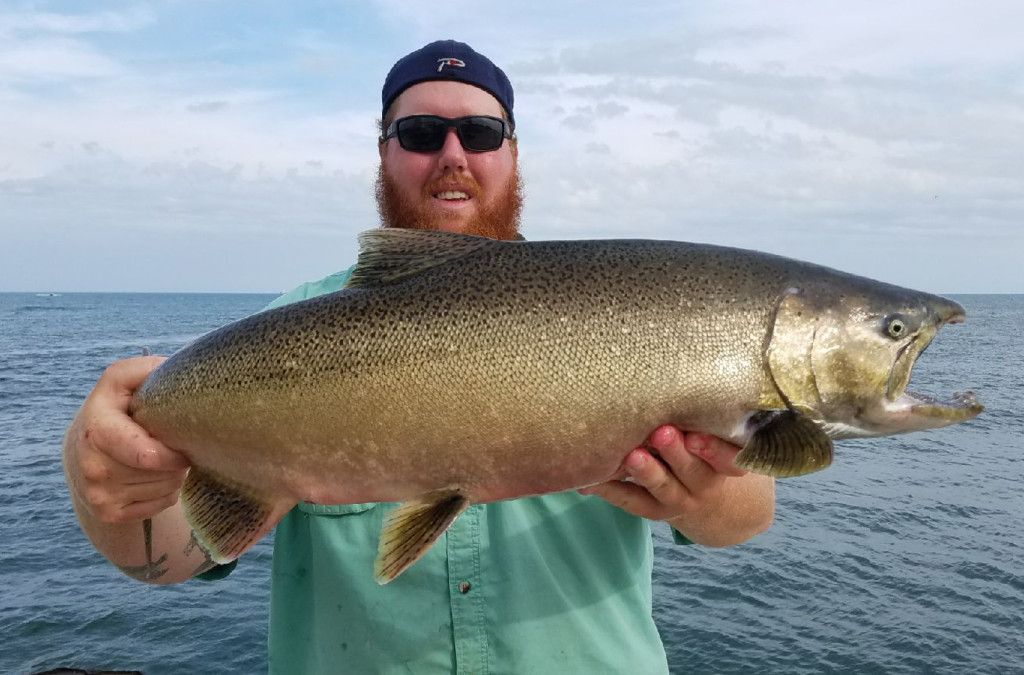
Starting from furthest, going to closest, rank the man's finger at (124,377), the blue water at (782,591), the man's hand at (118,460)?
the blue water at (782,591), the man's finger at (124,377), the man's hand at (118,460)

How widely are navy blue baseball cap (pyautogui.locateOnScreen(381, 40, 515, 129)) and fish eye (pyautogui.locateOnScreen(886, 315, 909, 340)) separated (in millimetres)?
2991

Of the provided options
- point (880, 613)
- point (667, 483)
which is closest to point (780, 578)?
point (880, 613)

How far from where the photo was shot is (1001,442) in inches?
811

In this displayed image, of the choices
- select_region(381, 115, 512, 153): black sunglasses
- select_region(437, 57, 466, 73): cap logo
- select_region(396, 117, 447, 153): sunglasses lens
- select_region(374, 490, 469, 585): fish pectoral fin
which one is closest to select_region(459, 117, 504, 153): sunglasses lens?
select_region(381, 115, 512, 153): black sunglasses

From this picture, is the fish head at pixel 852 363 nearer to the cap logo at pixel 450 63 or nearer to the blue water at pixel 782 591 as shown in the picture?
the cap logo at pixel 450 63

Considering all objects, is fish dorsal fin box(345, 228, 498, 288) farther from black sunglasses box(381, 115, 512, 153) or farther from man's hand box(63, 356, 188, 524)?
black sunglasses box(381, 115, 512, 153)

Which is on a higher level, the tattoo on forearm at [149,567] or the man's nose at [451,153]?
the man's nose at [451,153]

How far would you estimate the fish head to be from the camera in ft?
9.40

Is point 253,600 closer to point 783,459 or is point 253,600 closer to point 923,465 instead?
point 783,459

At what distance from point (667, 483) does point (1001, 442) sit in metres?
21.3

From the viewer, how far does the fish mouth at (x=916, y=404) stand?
2.86 meters

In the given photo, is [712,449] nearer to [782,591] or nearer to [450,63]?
[450,63]

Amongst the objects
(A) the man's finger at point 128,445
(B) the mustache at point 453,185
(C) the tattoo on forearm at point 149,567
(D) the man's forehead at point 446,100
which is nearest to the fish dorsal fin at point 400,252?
(A) the man's finger at point 128,445

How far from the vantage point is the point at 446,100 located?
4.93m
